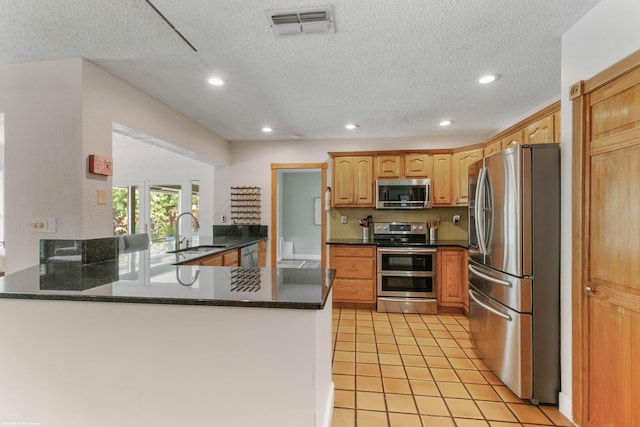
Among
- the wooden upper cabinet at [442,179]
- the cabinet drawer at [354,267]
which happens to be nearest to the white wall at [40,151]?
the cabinet drawer at [354,267]

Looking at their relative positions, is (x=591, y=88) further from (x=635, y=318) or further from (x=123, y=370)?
(x=123, y=370)

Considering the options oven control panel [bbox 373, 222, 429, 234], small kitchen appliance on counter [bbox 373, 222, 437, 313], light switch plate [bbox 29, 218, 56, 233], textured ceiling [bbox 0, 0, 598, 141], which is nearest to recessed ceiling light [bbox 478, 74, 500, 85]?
textured ceiling [bbox 0, 0, 598, 141]

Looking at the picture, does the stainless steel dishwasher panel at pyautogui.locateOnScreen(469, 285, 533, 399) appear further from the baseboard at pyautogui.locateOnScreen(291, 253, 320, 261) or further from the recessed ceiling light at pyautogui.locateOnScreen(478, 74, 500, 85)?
the baseboard at pyautogui.locateOnScreen(291, 253, 320, 261)

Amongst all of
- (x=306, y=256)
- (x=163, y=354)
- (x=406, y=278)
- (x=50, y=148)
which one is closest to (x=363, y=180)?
(x=406, y=278)

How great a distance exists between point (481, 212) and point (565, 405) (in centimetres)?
137

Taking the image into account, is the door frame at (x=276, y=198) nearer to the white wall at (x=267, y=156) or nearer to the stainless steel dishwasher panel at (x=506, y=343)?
the white wall at (x=267, y=156)

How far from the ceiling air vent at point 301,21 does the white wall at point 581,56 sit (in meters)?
1.47

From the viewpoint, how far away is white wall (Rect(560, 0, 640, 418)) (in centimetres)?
155

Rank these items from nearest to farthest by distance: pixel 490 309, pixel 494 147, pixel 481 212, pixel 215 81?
pixel 490 309 → pixel 481 212 → pixel 215 81 → pixel 494 147

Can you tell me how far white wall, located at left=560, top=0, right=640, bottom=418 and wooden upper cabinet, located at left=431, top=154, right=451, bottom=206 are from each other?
7.73 feet

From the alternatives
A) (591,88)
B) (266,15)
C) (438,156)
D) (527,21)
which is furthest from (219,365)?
(438,156)

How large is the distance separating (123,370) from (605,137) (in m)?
2.71

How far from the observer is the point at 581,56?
1.85 m

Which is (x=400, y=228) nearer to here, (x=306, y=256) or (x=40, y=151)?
(x=306, y=256)
